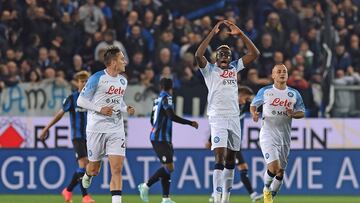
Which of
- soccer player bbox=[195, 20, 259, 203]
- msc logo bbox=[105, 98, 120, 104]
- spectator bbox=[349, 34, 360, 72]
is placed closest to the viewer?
msc logo bbox=[105, 98, 120, 104]

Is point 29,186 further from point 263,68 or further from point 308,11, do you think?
point 308,11

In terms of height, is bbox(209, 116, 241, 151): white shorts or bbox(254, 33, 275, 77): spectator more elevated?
bbox(254, 33, 275, 77): spectator

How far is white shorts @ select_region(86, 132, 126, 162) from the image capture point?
49.8ft

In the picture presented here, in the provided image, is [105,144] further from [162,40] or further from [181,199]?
[162,40]

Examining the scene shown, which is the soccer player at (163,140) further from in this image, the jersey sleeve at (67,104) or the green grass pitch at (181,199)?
the jersey sleeve at (67,104)

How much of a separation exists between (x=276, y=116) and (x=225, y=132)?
3.06 feet

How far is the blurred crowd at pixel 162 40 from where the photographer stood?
24.5m

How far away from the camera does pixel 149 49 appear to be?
83.8 feet

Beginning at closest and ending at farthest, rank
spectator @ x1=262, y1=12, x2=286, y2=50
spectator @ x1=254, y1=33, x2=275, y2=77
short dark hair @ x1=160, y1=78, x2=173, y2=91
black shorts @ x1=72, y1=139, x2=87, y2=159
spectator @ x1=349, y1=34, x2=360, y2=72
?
short dark hair @ x1=160, y1=78, x2=173, y2=91
black shorts @ x1=72, y1=139, x2=87, y2=159
spectator @ x1=254, y1=33, x2=275, y2=77
spectator @ x1=262, y1=12, x2=286, y2=50
spectator @ x1=349, y1=34, x2=360, y2=72

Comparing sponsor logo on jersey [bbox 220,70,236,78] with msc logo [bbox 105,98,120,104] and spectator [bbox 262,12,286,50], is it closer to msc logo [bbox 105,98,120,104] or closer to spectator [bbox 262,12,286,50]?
msc logo [bbox 105,98,120,104]

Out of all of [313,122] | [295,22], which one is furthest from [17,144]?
[295,22]

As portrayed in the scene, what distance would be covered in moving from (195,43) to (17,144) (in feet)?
15.9

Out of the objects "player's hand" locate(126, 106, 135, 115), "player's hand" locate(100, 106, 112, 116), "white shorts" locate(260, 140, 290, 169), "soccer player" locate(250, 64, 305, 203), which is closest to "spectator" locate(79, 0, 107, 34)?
"soccer player" locate(250, 64, 305, 203)

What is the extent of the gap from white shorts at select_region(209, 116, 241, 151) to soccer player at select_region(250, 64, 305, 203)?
419 mm
